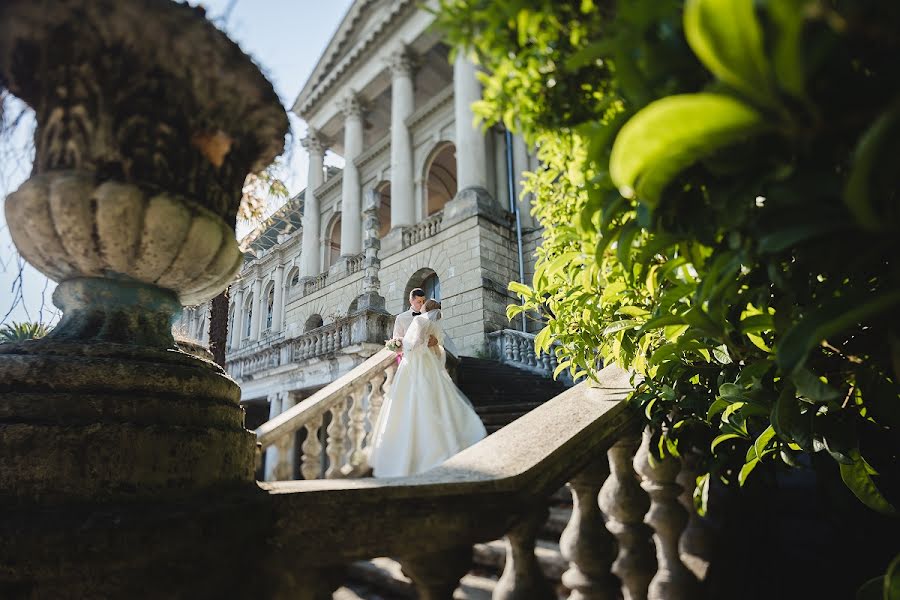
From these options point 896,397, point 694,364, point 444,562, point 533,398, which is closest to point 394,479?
point 444,562

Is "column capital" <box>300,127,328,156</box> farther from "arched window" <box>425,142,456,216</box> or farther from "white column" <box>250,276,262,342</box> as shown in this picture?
"white column" <box>250,276,262,342</box>

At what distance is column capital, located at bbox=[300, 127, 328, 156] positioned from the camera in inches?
841

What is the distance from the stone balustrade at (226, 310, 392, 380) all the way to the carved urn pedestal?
838 cm

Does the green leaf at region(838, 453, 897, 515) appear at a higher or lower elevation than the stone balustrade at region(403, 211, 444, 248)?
lower

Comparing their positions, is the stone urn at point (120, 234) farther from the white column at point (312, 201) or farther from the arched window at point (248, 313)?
the arched window at point (248, 313)

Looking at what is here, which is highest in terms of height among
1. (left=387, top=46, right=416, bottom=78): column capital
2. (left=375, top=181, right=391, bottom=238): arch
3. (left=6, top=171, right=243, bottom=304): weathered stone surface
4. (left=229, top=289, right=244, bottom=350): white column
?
(left=387, top=46, right=416, bottom=78): column capital

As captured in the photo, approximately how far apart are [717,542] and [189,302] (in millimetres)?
2130

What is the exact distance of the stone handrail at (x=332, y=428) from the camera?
14.6 feet

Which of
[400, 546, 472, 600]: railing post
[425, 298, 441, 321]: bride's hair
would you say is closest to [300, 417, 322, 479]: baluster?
[425, 298, 441, 321]: bride's hair

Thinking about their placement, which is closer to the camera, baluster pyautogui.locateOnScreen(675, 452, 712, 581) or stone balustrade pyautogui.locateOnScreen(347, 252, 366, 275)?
baluster pyautogui.locateOnScreen(675, 452, 712, 581)

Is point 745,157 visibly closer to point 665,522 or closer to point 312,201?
point 665,522

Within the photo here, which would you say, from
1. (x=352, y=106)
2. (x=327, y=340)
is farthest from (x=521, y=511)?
(x=352, y=106)

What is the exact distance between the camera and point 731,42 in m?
0.39

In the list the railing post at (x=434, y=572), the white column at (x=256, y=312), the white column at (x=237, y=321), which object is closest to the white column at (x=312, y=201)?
the white column at (x=256, y=312)
